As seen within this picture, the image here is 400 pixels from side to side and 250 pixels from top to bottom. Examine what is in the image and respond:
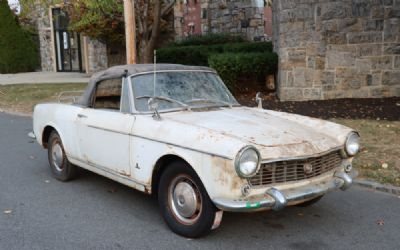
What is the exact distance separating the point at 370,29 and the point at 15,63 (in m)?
20.6

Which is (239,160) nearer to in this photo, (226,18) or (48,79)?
(226,18)

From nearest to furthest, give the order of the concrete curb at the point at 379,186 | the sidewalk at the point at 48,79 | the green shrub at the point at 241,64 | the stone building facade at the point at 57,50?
the concrete curb at the point at 379,186
the green shrub at the point at 241,64
the sidewalk at the point at 48,79
the stone building facade at the point at 57,50

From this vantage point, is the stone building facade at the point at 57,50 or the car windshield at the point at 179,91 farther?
the stone building facade at the point at 57,50

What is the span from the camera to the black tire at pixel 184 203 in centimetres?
380

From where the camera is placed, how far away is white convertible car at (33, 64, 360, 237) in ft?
11.9

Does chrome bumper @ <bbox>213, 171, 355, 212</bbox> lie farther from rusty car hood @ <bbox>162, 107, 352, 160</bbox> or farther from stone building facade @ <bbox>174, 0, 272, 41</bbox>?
stone building facade @ <bbox>174, 0, 272, 41</bbox>

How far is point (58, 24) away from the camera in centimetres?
2489

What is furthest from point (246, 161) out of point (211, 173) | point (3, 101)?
point (3, 101)

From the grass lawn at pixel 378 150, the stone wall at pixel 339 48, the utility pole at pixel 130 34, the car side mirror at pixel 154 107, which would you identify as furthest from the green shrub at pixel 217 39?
the car side mirror at pixel 154 107

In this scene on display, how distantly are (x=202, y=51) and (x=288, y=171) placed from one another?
33.3 ft

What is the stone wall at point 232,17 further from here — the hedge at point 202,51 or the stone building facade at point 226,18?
the hedge at point 202,51

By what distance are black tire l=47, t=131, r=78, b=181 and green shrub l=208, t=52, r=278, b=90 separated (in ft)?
19.8

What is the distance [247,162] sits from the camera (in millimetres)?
3559

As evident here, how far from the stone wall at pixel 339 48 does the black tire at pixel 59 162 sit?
6.22 metres
